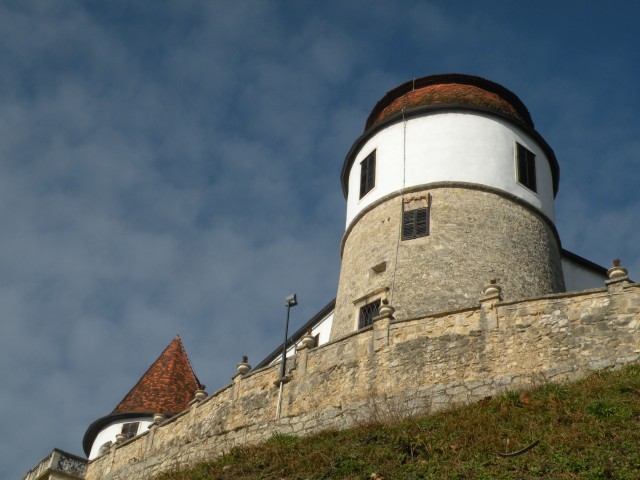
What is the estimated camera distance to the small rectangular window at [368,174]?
30.4m

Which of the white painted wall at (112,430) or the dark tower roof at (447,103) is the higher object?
the dark tower roof at (447,103)

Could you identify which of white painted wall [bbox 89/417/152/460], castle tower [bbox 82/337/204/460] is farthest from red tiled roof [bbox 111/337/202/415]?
white painted wall [bbox 89/417/152/460]

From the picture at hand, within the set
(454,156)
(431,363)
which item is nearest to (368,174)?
(454,156)

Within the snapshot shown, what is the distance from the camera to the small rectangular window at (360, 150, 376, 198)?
99.9 feet

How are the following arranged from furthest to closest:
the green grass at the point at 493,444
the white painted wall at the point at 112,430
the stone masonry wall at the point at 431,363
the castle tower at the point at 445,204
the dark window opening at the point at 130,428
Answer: the white painted wall at the point at 112,430 < the dark window opening at the point at 130,428 < the castle tower at the point at 445,204 < the stone masonry wall at the point at 431,363 < the green grass at the point at 493,444

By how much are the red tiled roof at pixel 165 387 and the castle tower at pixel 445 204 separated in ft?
39.9

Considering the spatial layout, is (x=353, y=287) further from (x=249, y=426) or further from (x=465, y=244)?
(x=249, y=426)

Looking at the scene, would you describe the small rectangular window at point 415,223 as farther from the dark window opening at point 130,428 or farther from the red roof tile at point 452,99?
the dark window opening at point 130,428

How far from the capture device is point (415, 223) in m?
28.0

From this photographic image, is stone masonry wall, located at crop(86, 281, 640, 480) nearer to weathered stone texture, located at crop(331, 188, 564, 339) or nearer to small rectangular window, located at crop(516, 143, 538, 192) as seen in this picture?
weathered stone texture, located at crop(331, 188, 564, 339)

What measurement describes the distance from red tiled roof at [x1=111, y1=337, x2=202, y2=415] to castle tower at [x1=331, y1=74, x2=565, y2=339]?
12164mm

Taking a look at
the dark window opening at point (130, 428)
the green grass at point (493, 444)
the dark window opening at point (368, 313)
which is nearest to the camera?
the green grass at point (493, 444)

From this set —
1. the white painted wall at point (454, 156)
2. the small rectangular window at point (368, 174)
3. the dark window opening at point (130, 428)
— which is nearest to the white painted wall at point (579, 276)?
the white painted wall at point (454, 156)

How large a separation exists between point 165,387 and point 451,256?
16935mm
